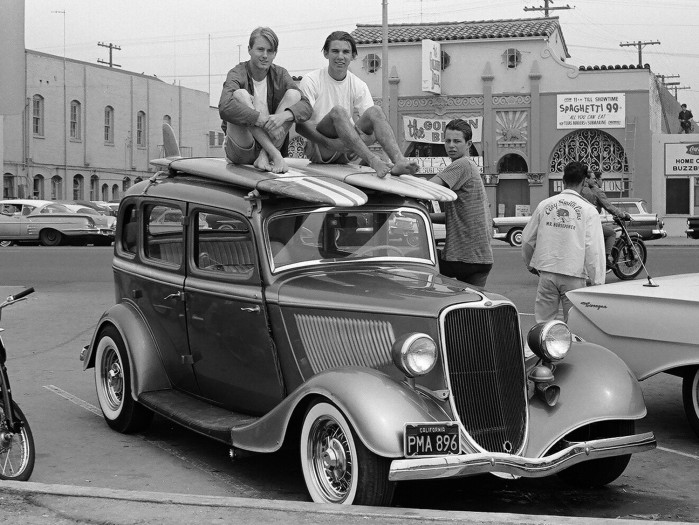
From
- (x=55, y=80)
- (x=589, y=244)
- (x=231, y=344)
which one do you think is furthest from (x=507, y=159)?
(x=231, y=344)

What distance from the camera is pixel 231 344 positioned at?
6.30 meters

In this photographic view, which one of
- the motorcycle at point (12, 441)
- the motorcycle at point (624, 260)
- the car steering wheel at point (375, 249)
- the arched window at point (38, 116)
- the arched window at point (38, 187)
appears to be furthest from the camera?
the arched window at point (38, 187)

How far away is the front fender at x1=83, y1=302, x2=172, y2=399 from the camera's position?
6973 mm

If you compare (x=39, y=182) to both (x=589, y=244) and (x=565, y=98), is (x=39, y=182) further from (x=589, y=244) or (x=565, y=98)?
(x=589, y=244)

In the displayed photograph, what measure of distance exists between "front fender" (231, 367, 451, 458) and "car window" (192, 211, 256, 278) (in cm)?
111

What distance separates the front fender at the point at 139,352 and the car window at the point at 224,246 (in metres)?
0.75

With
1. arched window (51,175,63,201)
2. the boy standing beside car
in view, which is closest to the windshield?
the boy standing beside car

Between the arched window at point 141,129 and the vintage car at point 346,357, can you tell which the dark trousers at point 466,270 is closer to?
the vintage car at point 346,357

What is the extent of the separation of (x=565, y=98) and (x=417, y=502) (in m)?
35.6

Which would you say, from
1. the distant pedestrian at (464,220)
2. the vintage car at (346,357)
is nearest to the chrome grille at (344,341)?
the vintage car at (346,357)

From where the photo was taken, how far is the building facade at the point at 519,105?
38875 millimetres

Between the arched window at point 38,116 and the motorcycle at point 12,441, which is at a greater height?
the arched window at point 38,116

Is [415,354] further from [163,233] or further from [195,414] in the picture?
[163,233]

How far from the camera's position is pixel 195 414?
6391 millimetres
